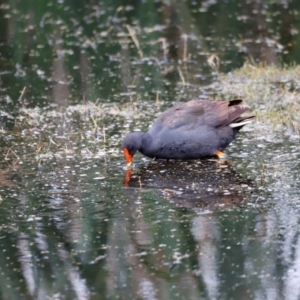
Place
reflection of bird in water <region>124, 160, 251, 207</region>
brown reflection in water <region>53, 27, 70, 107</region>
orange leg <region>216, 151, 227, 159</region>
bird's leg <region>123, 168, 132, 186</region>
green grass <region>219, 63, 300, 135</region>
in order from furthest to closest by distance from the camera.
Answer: brown reflection in water <region>53, 27, 70, 107</region> < green grass <region>219, 63, 300, 135</region> < orange leg <region>216, 151, 227, 159</region> < bird's leg <region>123, 168, 132, 186</region> < reflection of bird in water <region>124, 160, 251, 207</region>

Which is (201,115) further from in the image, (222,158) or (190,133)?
(222,158)

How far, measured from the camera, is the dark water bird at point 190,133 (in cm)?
749

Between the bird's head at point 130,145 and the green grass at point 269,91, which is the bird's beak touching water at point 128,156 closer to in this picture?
the bird's head at point 130,145

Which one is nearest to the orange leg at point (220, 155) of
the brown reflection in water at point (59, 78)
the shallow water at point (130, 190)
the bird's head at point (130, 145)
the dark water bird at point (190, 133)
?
the dark water bird at point (190, 133)

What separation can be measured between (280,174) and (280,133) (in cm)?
139

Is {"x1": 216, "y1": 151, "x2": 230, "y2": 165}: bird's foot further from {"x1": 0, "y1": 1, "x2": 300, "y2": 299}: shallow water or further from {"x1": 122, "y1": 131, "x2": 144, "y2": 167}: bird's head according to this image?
{"x1": 122, "y1": 131, "x2": 144, "y2": 167}: bird's head

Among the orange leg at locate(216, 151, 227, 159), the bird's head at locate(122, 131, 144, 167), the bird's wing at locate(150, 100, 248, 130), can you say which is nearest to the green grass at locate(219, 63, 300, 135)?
the bird's wing at locate(150, 100, 248, 130)

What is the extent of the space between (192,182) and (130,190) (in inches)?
21.5

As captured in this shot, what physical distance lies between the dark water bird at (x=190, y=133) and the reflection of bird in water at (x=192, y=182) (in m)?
0.13

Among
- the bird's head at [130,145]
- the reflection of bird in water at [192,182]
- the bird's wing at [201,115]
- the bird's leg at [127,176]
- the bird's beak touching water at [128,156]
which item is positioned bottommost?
the reflection of bird in water at [192,182]

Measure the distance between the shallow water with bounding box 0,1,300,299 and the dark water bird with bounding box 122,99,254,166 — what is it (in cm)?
15

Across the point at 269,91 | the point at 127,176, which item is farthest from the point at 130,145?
the point at 269,91

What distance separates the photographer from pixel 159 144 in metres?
7.48

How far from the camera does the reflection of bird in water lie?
643 cm
